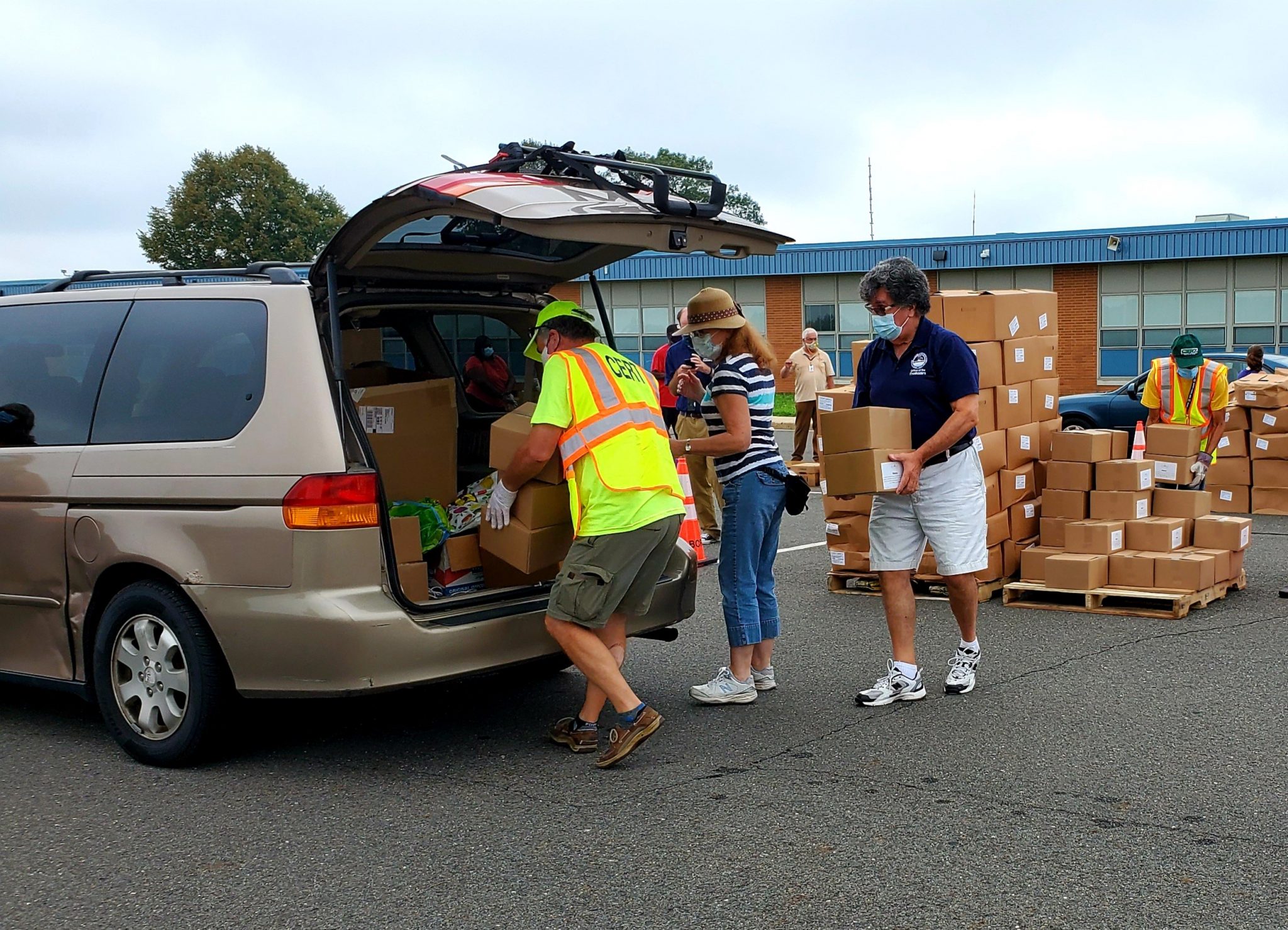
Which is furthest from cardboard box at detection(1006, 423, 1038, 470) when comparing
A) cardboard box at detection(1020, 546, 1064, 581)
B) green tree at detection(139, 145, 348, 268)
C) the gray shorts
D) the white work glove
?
green tree at detection(139, 145, 348, 268)

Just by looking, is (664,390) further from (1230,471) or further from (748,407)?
(748,407)

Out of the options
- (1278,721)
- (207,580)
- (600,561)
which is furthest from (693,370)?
(1278,721)

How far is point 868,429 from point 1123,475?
10.9 ft

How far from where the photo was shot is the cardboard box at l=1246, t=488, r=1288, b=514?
479 inches

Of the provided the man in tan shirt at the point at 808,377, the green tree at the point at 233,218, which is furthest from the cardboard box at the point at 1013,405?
the green tree at the point at 233,218

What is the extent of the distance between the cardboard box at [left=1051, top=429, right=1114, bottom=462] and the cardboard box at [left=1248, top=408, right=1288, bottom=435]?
4415mm

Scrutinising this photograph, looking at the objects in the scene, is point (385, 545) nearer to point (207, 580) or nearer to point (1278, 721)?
point (207, 580)

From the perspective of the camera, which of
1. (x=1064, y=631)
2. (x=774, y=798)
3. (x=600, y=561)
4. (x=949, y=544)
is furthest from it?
(x=1064, y=631)

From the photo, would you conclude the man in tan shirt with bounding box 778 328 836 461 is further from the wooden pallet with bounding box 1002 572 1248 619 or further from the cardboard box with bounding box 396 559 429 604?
the cardboard box with bounding box 396 559 429 604

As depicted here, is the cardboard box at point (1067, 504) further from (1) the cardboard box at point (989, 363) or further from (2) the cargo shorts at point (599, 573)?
(2) the cargo shorts at point (599, 573)

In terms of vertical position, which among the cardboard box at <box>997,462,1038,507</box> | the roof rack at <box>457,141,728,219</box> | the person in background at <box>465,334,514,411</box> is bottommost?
the cardboard box at <box>997,462,1038,507</box>

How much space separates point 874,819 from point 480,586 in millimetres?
1943

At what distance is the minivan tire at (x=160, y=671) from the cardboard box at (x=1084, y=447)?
5611 mm

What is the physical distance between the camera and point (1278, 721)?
5.31 m
